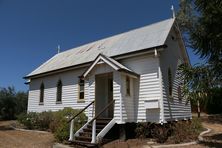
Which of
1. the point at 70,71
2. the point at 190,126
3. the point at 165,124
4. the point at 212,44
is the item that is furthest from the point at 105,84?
the point at 212,44

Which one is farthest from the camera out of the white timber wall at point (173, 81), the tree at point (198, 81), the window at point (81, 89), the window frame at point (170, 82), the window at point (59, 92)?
the window at point (59, 92)

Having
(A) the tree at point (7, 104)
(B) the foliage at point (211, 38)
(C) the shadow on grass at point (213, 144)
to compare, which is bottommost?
(C) the shadow on grass at point (213, 144)

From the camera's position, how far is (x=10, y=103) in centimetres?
3002

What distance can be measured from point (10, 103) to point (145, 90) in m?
22.7

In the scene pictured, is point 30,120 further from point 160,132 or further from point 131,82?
point 160,132

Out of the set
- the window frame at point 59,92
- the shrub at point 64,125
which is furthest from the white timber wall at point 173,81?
the window frame at point 59,92

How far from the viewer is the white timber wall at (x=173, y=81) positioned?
45.5 feet

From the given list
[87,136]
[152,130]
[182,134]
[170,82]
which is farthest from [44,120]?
[182,134]

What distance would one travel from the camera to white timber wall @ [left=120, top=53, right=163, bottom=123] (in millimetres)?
13141

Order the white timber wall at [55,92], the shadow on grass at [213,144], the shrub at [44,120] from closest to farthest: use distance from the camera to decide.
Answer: the shadow on grass at [213,144] < the white timber wall at [55,92] < the shrub at [44,120]

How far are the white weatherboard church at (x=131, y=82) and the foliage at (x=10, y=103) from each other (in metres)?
13.2

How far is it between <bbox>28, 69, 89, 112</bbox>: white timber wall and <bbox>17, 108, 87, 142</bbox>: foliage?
1134mm

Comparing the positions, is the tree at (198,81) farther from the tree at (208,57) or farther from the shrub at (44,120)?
the shrub at (44,120)

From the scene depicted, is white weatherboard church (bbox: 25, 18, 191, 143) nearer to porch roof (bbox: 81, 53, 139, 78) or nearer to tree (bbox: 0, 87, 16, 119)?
porch roof (bbox: 81, 53, 139, 78)
